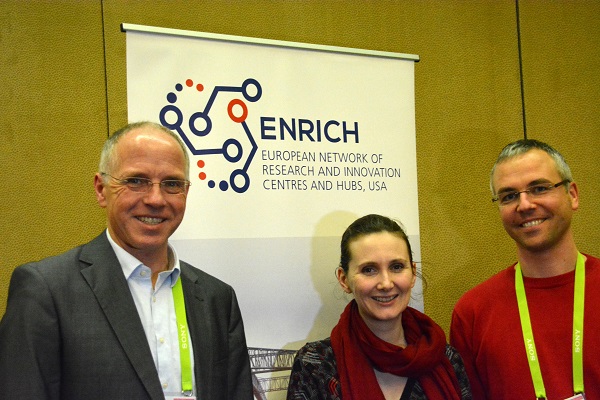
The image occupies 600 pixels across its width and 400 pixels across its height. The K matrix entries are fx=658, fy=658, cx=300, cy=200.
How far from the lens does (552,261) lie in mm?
2801

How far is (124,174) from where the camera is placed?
2.19m

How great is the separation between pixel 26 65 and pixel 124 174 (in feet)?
3.58

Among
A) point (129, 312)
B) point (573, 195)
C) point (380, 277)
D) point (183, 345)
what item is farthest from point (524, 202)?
point (129, 312)

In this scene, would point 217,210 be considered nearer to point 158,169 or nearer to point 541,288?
point 158,169

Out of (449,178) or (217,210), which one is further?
(449,178)

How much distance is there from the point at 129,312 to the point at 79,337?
17cm

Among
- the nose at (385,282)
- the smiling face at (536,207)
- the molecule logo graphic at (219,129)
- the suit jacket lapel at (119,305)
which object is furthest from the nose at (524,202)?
the suit jacket lapel at (119,305)

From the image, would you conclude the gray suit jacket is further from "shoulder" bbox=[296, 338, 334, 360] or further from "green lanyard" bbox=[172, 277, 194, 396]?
"shoulder" bbox=[296, 338, 334, 360]

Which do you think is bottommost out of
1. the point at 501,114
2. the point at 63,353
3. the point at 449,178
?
the point at 63,353

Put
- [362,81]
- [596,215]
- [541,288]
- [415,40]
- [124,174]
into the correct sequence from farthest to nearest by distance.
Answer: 1. [596,215]
2. [415,40]
3. [362,81]
4. [541,288]
5. [124,174]

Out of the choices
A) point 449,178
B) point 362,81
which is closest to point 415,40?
point 362,81

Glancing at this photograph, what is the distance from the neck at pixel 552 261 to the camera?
9.18ft

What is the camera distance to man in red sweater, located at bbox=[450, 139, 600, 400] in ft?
8.62

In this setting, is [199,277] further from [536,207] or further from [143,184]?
[536,207]
